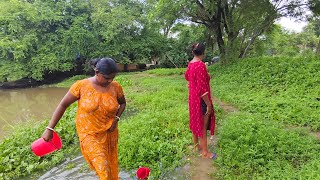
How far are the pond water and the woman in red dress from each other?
19.1ft

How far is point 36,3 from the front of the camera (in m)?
17.8

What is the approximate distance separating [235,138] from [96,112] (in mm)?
2843

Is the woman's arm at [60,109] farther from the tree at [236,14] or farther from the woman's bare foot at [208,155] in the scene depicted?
the tree at [236,14]

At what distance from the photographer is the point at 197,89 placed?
3961 mm

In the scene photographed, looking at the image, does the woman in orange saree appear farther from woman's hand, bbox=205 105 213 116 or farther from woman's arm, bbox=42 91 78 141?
woman's hand, bbox=205 105 213 116

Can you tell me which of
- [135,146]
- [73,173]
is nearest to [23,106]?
[73,173]

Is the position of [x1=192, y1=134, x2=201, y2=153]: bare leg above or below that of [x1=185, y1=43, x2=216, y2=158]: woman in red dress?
below

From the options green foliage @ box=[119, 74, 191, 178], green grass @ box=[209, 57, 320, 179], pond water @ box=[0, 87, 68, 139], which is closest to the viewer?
green grass @ box=[209, 57, 320, 179]

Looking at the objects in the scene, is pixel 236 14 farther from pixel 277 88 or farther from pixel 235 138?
pixel 235 138

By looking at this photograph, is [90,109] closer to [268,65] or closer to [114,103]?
[114,103]

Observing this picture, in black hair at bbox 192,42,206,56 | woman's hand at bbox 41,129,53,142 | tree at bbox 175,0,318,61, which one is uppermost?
tree at bbox 175,0,318,61

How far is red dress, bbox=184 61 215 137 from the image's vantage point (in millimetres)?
3885

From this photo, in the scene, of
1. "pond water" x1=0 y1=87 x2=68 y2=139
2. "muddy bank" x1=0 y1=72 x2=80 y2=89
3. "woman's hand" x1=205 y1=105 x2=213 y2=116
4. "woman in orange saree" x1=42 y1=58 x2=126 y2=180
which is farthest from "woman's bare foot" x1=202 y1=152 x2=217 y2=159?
"muddy bank" x1=0 y1=72 x2=80 y2=89

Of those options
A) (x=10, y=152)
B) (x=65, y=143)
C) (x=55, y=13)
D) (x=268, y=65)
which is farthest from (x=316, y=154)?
(x=55, y=13)
